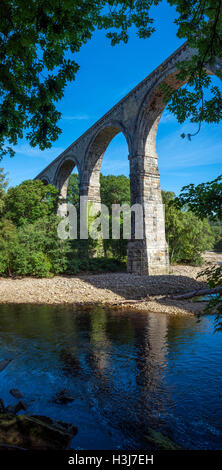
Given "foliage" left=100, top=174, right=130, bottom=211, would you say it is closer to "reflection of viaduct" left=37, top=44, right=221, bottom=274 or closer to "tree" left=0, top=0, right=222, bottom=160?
"reflection of viaduct" left=37, top=44, right=221, bottom=274

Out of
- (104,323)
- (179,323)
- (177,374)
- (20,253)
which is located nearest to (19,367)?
(177,374)

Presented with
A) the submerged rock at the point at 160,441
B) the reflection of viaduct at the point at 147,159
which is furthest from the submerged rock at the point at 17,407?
the reflection of viaduct at the point at 147,159

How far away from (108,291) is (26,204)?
11.4 meters

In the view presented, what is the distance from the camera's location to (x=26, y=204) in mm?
20156

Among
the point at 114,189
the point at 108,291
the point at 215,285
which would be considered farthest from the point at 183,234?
the point at 215,285

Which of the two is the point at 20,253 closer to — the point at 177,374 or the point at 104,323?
the point at 104,323

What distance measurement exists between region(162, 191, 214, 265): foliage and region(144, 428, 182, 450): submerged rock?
19.2 meters

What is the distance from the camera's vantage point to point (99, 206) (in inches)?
866

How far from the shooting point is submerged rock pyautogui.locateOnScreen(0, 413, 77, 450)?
8.04 feet

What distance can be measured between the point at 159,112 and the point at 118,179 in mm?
18429

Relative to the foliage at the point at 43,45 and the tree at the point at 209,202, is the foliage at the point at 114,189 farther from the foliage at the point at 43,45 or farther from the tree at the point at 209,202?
Result: the tree at the point at 209,202

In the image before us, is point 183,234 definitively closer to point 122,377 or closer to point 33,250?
point 33,250

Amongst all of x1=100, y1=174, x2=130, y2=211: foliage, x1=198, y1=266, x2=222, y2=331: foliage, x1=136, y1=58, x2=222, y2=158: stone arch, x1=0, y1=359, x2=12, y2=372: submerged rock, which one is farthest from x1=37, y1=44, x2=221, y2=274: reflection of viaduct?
x1=100, y1=174, x2=130, y2=211: foliage

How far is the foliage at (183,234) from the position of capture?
2156 centimetres
